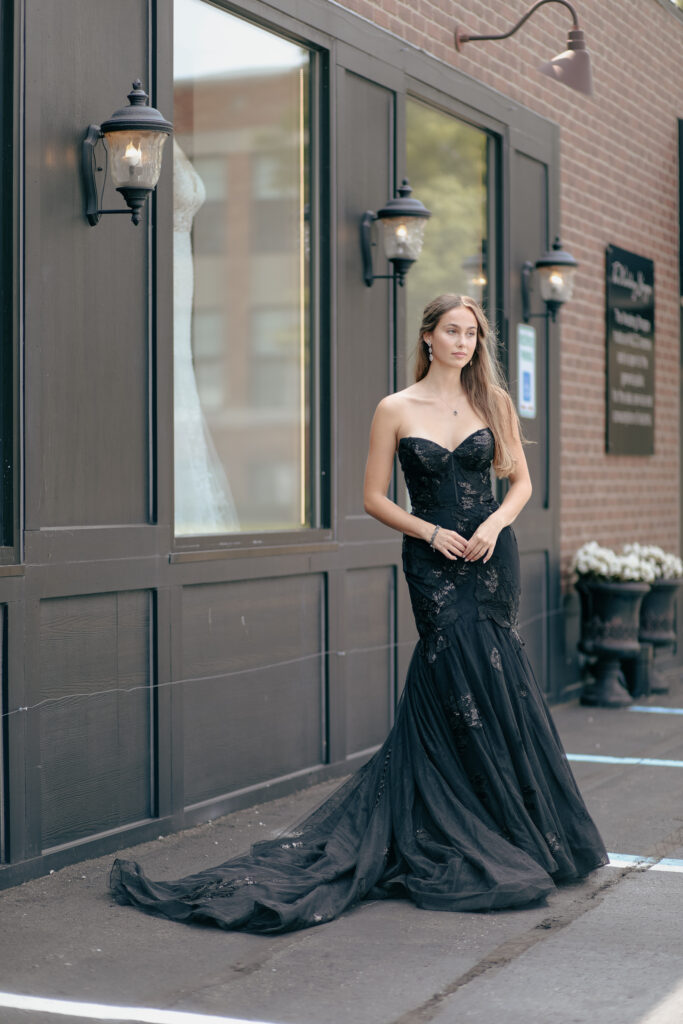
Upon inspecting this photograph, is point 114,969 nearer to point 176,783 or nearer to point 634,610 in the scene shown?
point 176,783

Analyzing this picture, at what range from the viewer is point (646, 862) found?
532cm

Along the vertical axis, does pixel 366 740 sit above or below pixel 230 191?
below

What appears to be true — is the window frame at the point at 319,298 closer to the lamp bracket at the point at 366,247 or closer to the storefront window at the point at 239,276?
the storefront window at the point at 239,276

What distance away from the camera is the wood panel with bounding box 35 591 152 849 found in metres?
5.14

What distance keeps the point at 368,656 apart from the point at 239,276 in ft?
6.55

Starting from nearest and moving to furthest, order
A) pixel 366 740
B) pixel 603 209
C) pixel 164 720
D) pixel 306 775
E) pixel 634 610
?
pixel 164 720, pixel 306 775, pixel 366 740, pixel 634 610, pixel 603 209

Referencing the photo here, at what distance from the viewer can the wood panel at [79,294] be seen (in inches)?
200

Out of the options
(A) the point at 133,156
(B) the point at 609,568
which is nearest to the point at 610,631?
(B) the point at 609,568

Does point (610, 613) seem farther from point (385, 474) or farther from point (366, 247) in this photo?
point (385, 474)

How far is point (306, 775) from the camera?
6.71m

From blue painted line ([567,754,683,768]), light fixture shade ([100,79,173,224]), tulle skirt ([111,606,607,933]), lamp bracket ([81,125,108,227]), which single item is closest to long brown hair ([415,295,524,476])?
tulle skirt ([111,606,607,933])

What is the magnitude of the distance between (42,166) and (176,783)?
2.41m

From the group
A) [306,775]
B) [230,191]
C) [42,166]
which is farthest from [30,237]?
[306,775]

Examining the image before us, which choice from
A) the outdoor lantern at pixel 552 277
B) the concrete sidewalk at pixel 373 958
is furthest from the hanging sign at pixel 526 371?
the concrete sidewalk at pixel 373 958
